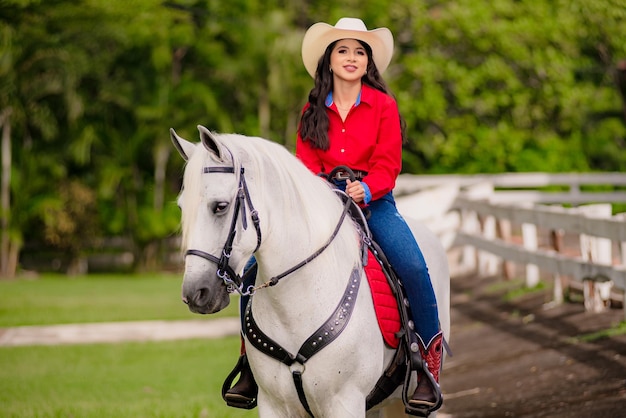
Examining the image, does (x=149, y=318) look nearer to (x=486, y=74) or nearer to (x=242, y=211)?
(x=242, y=211)

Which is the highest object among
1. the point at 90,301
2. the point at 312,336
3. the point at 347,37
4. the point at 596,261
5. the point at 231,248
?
the point at 347,37

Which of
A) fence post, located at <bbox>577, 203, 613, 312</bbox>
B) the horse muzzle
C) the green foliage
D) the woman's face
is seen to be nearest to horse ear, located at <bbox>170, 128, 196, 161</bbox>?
the horse muzzle

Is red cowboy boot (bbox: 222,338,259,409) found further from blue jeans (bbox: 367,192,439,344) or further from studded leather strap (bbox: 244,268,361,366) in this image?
blue jeans (bbox: 367,192,439,344)

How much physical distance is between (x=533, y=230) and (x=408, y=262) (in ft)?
28.7

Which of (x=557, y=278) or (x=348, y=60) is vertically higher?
(x=348, y=60)

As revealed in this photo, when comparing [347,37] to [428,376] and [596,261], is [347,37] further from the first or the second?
[596,261]

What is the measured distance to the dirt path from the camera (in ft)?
27.0

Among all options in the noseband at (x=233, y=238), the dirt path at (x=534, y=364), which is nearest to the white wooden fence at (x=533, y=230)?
the dirt path at (x=534, y=364)

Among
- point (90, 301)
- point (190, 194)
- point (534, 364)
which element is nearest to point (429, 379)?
point (190, 194)

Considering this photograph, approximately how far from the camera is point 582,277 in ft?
37.1

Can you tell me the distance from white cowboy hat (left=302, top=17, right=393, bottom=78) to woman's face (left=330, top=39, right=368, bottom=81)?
1.8 inches

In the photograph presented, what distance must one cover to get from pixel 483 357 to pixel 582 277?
1.45 m

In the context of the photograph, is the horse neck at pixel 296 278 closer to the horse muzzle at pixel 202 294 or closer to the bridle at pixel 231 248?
the bridle at pixel 231 248

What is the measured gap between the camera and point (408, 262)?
5.86 m
